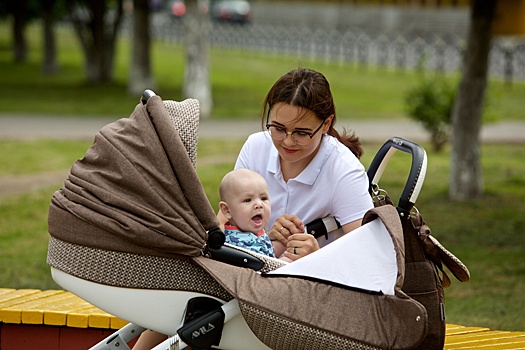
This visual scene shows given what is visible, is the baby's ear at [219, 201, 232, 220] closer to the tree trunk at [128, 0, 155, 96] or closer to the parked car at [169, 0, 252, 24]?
the tree trunk at [128, 0, 155, 96]

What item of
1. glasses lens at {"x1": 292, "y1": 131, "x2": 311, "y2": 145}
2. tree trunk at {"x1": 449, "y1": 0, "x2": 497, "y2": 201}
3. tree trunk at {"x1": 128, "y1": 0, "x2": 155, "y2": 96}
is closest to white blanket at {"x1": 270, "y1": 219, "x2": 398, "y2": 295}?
glasses lens at {"x1": 292, "y1": 131, "x2": 311, "y2": 145}

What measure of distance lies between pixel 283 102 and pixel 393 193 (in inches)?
269

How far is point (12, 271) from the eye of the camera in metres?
7.58

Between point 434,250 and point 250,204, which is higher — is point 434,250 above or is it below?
below

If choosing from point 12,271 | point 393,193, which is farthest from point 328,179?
point 393,193

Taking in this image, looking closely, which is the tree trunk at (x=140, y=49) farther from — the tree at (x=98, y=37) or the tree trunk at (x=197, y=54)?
the tree trunk at (x=197, y=54)

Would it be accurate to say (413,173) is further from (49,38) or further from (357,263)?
(49,38)

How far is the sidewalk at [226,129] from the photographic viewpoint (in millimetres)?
15086

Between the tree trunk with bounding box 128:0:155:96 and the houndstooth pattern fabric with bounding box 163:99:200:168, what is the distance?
1740 cm

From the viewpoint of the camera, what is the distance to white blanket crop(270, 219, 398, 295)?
3520 millimetres

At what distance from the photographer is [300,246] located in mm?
3869

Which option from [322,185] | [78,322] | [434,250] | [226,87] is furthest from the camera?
[226,87]

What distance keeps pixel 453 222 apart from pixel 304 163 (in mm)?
5671

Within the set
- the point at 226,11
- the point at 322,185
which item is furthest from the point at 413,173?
the point at 226,11
